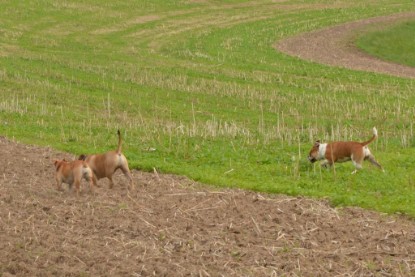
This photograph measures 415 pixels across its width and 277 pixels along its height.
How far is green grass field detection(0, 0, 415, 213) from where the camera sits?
59.6ft

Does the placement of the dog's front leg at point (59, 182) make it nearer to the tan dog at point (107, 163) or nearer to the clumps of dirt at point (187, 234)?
the clumps of dirt at point (187, 234)

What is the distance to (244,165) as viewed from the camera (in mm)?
18672

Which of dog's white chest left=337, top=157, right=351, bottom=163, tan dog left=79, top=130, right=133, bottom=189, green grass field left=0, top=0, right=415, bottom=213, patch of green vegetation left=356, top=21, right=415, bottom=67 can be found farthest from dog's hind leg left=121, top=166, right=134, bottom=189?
patch of green vegetation left=356, top=21, right=415, bottom=67

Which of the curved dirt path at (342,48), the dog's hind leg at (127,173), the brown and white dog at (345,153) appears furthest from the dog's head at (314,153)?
the curved dirt path at (342,48)

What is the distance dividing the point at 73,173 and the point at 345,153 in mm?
5335

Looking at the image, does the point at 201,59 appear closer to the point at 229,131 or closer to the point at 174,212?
the point at 229,131

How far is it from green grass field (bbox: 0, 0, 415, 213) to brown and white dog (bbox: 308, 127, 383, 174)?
29cm

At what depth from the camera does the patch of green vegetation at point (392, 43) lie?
4884cm

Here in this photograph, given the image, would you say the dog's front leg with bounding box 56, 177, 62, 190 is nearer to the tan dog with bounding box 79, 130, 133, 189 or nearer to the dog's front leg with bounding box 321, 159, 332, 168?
the tan dog with bounding box 79, 130, 133, 189

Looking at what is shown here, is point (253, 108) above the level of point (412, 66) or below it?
above

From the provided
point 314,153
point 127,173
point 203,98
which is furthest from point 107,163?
point 203,98

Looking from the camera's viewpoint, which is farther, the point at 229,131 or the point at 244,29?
the point at 244,29

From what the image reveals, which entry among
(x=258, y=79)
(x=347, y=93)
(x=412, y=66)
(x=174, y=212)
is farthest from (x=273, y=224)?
(x=412, y=66)

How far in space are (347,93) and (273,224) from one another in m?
19.9
